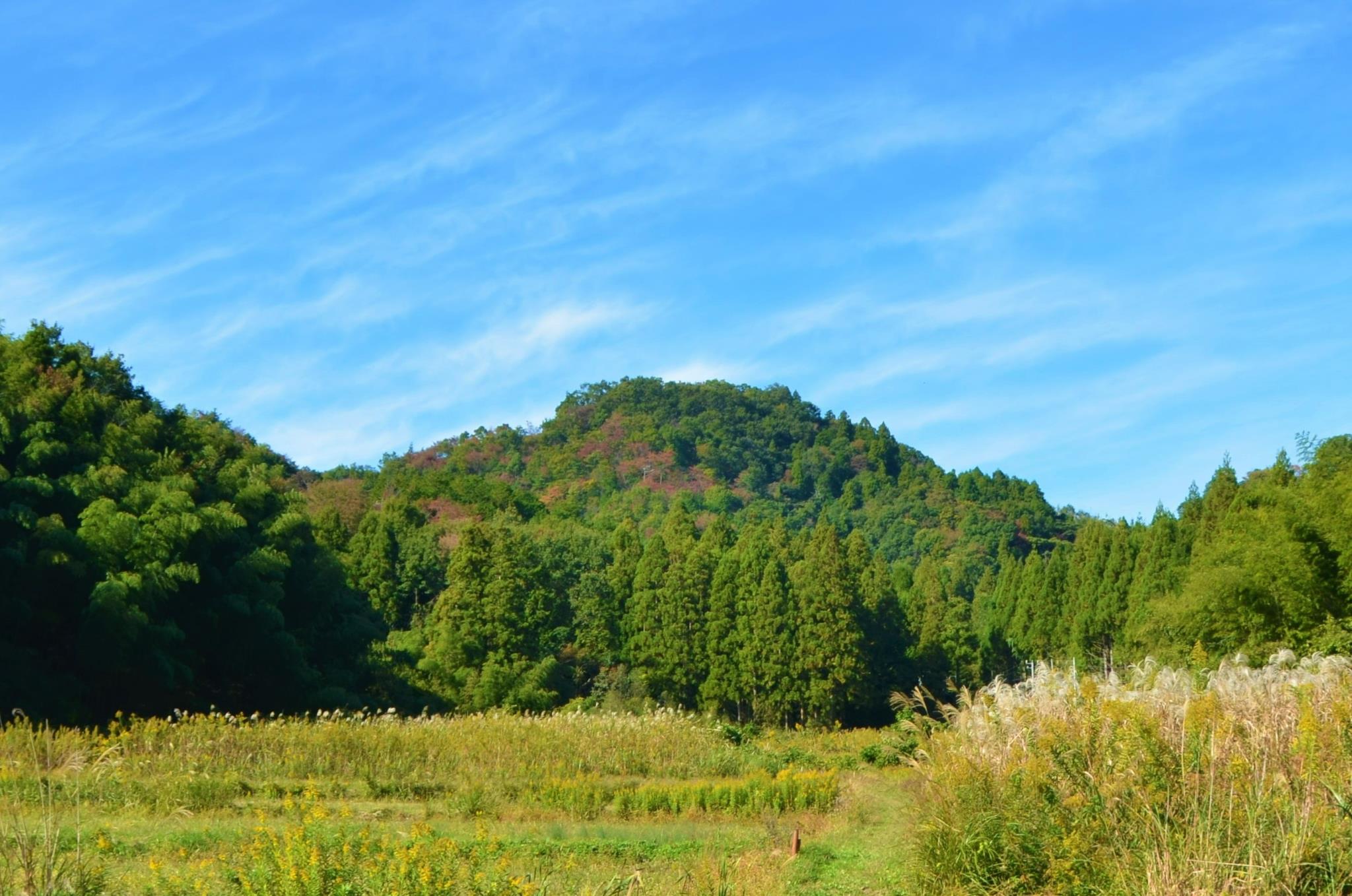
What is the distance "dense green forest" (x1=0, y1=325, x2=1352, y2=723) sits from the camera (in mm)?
20719

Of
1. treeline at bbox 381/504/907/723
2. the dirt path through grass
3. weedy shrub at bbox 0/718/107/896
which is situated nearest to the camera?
weedy shrub at bbox 0/718/107/896

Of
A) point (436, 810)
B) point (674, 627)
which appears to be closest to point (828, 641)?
point (674, 627)

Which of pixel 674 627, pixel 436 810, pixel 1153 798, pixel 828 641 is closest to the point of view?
pixel 1153 798

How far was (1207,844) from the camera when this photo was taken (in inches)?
227

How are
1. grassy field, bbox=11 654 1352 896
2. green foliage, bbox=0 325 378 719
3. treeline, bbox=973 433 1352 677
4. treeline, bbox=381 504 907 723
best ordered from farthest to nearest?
treeline, bbox=381 504 907 723
treeline, bbox=973 433 1352 677
green foliage, bbox=0 325 378 719
grassy field, bbox=11 654 1352 896

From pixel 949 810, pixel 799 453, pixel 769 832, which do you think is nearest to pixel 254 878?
pixel 949 810

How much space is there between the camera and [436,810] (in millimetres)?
11469

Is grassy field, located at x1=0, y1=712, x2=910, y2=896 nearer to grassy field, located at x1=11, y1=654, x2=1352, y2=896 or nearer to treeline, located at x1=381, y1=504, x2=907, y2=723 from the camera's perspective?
grassy field, located at x1=11, y1=654, x2=1352, y2=896

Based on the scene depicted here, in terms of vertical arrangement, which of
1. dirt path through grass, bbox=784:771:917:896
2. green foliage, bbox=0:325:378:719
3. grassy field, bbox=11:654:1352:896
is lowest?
dirt path through grass, bbox=784:771:917:896

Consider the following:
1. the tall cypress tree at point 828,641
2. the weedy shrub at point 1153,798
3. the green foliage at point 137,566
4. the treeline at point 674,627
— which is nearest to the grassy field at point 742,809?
the weedy shrub at point 1153,798

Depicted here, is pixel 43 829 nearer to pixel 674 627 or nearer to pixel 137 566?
pixel 137 566

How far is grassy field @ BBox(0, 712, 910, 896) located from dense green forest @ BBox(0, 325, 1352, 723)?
21.0 feet

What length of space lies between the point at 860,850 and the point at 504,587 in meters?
26.8

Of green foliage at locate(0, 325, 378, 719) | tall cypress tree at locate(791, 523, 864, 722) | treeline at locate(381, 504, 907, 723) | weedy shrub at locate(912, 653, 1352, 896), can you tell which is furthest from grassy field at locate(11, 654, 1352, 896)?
tall cypress tree at locate(791, 523, 864, 722)
